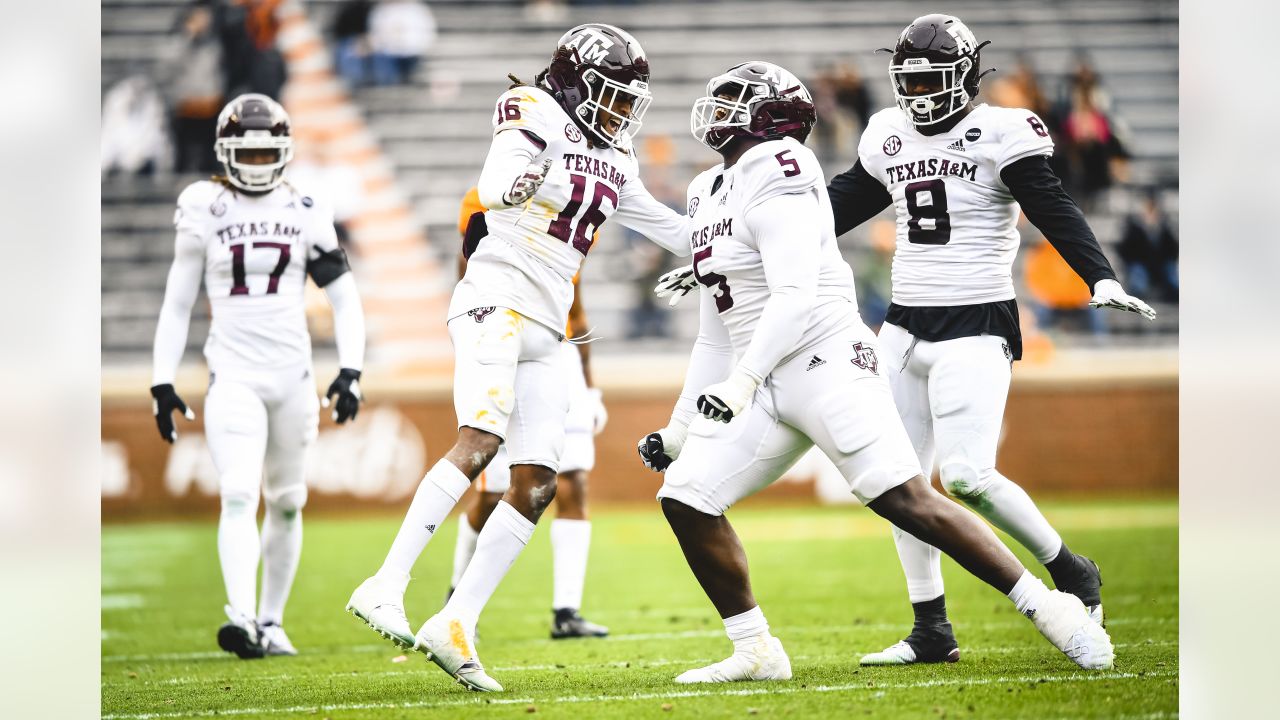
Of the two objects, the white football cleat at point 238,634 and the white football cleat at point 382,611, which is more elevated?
the white football cleat at point 382,611

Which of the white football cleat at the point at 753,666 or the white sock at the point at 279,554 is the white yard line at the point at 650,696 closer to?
the white football cleat at the point at 753,666

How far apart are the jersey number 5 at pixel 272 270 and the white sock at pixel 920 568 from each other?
2717 millimetres

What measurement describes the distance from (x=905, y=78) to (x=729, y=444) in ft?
4.96

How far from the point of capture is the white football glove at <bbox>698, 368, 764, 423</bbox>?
4219mm

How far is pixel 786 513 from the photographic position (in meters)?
12.6

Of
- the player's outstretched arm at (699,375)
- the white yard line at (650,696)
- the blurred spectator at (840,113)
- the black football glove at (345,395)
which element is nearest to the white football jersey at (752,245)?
the player's outstretched arm at (699,375)

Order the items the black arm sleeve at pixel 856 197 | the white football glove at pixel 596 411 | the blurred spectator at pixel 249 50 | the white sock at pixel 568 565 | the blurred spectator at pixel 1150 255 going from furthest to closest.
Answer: the blurred spectator at pixel 249 50, the blurred spectator at pixel 1150 255, the white football glove at pixel 596 411, the white sock at pixel 568 565, the black arm sleeve at pixel 856 197

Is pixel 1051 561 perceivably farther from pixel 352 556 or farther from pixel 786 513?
pixel 786 513

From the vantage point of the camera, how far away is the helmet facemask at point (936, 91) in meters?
5.00

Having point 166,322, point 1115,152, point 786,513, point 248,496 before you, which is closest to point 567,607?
point 248,496

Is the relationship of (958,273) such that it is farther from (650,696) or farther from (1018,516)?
(650,696)

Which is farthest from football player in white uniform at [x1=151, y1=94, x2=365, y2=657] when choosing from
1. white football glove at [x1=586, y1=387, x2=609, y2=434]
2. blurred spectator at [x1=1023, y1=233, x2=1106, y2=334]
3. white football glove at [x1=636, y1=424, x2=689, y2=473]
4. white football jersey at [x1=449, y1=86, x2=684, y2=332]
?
blurred spectator at [x1=1023, y1=233, x2=1106, y2=334]

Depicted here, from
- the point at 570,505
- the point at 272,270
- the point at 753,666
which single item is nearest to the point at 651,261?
the point at 570,505

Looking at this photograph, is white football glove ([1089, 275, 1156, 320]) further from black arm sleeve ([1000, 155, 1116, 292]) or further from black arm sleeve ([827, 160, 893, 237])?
black arm sleeve ([827, 160, 893, 237])
